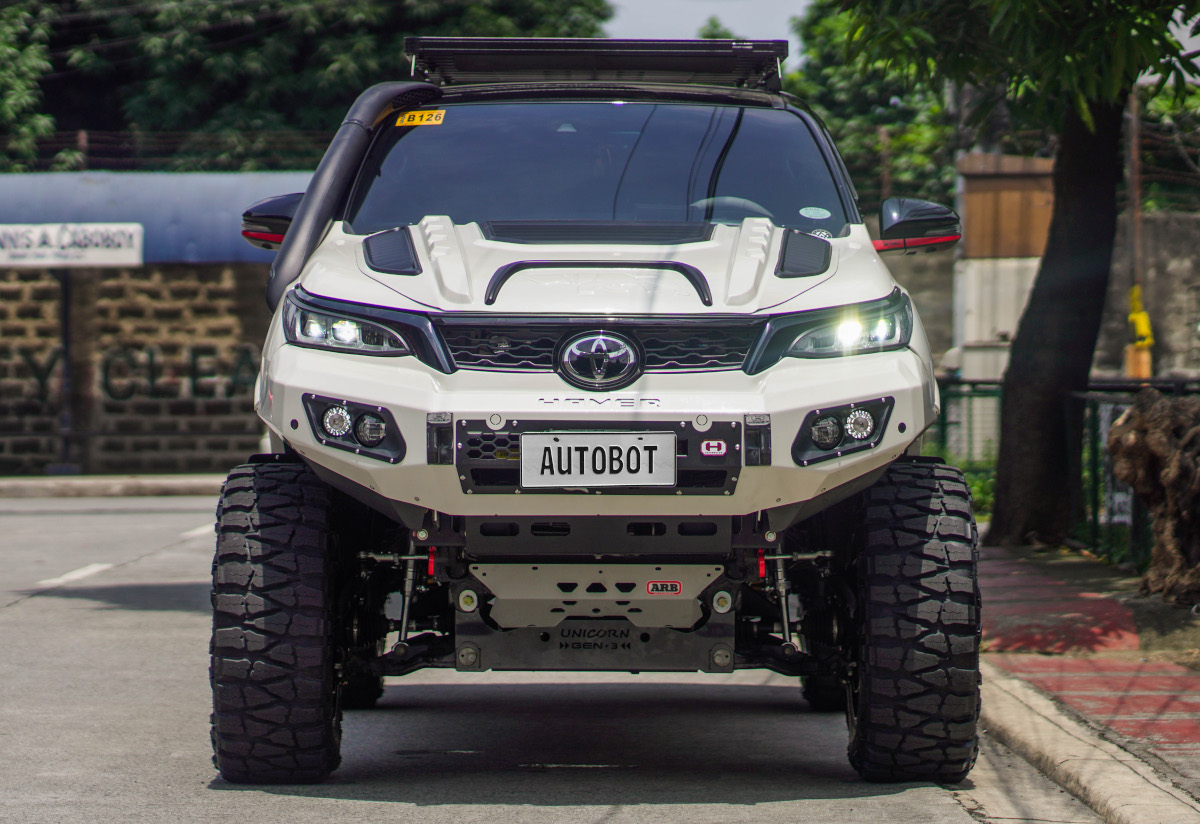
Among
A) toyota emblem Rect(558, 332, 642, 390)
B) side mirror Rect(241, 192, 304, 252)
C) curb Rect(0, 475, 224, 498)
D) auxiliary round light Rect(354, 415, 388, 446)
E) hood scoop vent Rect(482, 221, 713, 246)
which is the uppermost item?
side mirror Rect(241, 192, 304, 252)

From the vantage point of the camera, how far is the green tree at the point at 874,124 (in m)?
21.0

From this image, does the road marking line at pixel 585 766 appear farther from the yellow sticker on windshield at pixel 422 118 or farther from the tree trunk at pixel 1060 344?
the tree trunk at pixel 1060 344

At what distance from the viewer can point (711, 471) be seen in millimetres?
4441

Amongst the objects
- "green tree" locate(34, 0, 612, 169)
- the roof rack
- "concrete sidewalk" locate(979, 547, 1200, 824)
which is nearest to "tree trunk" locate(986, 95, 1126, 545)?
"concrete sidewalk" locate(979, 547, 1200, 824)

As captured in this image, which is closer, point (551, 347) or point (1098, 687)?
point (551, 347)

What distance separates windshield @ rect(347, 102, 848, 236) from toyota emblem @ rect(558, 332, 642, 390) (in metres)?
0.91

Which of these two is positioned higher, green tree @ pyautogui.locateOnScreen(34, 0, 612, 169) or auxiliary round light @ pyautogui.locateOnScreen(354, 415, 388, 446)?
green tree @ pyautogui.locateOnScreen(34, 0, 612, 169)

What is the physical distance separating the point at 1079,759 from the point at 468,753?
1949 mm

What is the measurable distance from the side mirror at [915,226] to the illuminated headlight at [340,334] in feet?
5.49

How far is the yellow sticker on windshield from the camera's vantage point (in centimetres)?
587

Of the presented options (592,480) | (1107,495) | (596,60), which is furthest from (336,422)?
(1107,495)

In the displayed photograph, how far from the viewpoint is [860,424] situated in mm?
4551

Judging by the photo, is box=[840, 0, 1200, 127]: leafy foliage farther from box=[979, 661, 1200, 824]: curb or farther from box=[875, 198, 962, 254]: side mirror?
box=[979, 661, 1200, 824]: curb

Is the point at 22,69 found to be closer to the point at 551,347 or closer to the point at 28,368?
the point at 28,368
